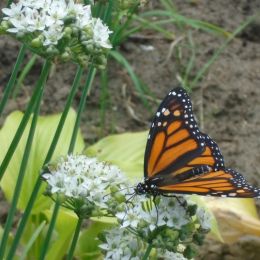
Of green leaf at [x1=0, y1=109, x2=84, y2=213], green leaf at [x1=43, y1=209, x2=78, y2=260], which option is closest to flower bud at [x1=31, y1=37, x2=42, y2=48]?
green leaf at [x1=0, y1=109, x2=84, y2=213]

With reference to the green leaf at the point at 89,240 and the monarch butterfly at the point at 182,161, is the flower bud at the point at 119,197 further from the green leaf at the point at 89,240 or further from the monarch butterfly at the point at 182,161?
the green leaf at the point at 89,240

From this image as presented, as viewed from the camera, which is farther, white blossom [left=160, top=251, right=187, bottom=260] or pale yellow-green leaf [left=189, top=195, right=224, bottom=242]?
pale yellow-green leaf [left=189, top=195, right=224, bottom=242]

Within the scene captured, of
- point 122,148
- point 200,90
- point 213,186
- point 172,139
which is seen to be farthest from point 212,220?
point 200,90

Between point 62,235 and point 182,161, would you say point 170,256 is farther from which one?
point 62,235

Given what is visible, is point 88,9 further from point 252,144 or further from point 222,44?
point 222,44

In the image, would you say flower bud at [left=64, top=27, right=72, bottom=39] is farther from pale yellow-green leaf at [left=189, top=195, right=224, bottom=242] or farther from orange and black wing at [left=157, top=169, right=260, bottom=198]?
pale yellow-green leaf at [left=189, top=195, right=224, bottom=242]

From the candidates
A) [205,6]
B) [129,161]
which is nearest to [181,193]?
[129,161]

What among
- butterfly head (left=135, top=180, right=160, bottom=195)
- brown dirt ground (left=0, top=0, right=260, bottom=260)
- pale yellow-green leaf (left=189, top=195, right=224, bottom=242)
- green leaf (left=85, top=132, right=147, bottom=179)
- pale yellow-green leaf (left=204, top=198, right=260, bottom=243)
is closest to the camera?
butterfly head (left=135, top=180, right=160, bottom=195)

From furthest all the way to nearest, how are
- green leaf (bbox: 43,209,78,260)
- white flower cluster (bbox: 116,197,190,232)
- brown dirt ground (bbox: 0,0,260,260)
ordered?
brown dirt ground (bbox: 0,0,260,260) → green leaf (bbox: 43,209,78,260) → white flower cluster (bbox: 116,197,190,232)

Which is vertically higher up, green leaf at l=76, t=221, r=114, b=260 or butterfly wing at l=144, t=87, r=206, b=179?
butterfly wing at l=144, t=87, r=206, b=179
